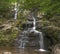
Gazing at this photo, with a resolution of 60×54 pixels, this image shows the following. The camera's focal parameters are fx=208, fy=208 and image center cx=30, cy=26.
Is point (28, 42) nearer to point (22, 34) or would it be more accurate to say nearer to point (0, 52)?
point (22, 34)

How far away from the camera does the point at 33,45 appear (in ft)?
53.1

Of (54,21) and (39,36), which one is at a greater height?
(54,21)

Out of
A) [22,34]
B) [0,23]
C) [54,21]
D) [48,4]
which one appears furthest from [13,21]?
[48,4]

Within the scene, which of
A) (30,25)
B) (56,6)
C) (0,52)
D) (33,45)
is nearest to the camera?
(56,6)

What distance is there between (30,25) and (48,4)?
36.5 ft

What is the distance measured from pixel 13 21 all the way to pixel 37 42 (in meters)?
3.99

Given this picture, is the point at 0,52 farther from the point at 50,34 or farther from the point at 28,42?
Answer: the point at 50,34

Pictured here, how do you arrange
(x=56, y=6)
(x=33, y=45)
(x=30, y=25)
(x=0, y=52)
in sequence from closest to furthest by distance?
1. (x=56, y=6)
2. (x=0, y=52)
3. (x=33, y=45)
4. (x=30, y=25)

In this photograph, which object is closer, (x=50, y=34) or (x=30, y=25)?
(x=50, y=34)

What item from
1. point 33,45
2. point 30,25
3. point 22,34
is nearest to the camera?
point 33,45

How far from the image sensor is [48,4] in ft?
24.8

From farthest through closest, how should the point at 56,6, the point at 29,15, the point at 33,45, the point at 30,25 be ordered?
the point at 29,15 < the point at 30,25 < the point at 33,45 < the point at 56,6

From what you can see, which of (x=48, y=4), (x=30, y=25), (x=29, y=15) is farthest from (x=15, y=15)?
(x=48, y=4)

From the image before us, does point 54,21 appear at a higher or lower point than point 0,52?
higher
